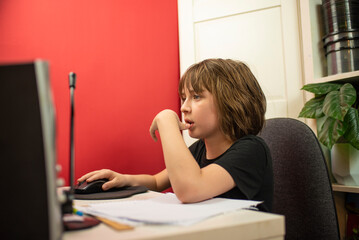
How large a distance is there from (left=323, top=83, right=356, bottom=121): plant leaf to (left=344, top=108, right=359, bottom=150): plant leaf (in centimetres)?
5

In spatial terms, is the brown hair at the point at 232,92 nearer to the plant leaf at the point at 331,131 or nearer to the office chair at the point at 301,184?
the office chair at the point at 301,184

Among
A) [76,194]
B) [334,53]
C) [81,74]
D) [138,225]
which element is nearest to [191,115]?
[76,194]

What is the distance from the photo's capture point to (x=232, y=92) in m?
1.07

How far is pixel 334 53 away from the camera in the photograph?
58.8 inches

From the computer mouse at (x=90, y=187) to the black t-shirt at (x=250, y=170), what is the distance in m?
0.37

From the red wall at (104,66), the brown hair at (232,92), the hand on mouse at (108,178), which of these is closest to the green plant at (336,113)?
the brown hair at (232,92)

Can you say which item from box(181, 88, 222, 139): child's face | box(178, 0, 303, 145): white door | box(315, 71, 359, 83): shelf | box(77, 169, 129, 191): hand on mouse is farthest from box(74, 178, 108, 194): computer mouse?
box(315, 71, 359, 83): shelf

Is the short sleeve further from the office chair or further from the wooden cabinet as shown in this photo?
the wooden cabinet

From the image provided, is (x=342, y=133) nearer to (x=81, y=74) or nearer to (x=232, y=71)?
(x=232, y=71)

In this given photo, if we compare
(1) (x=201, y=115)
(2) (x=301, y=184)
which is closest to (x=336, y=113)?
(2) (x=301, y=184)

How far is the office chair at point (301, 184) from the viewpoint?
0.87m

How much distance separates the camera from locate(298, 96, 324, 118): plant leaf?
141 centimetres

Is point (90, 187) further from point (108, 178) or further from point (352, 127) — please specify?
point (352, 127)

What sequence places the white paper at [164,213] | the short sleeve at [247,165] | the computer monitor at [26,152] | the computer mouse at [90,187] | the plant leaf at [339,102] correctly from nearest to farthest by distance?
the computer monitor at [26,152], the white paper at [164,213], the short sleeve at [247,165], the computer mouse at [90,187], the plant leaf at [339,102]
